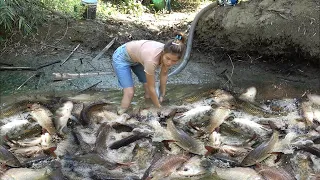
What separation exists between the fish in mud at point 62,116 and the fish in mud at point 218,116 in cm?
181

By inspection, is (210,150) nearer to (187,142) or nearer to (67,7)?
(187,142)

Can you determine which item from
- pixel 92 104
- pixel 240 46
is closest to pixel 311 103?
pixel 240 46

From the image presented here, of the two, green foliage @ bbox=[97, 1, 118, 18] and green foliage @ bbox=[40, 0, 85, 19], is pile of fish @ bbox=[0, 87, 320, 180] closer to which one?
green foliage @ bbox=[40, 0, 85, 19]

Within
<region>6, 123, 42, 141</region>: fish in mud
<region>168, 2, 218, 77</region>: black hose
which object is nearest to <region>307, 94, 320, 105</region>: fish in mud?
<region>168, 2, 218, 77</region>: black hose

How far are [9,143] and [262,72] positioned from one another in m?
4.33

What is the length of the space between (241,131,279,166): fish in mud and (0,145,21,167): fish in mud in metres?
2.40

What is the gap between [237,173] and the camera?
4.39 m

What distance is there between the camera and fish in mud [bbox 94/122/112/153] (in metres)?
4.62

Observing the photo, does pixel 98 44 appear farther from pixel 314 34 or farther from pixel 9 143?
pixel 314 34

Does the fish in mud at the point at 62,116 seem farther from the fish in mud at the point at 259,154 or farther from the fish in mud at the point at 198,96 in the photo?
the fish in mud at the point at 259,154

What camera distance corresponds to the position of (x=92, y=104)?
541 centimetres

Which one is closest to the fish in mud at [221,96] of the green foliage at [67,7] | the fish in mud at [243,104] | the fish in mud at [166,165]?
the fish in mud at [243,104]

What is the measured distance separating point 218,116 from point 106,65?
94.2 inches

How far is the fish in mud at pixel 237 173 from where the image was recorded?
4320mm
